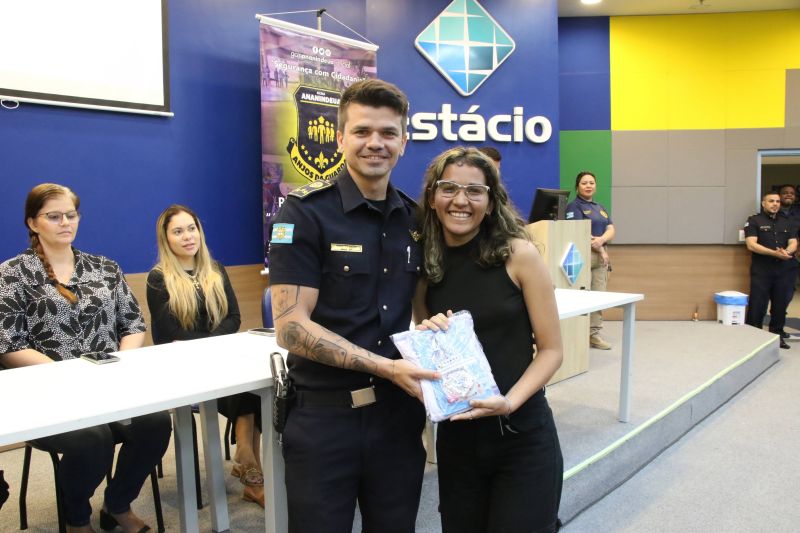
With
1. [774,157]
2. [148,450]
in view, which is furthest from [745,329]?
[148,450]

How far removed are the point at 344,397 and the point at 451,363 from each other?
27 centimetres

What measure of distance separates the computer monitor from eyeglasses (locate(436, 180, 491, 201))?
303 cm

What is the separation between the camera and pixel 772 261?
6473 mm

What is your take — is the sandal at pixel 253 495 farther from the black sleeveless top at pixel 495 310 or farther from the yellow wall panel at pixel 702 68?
the yellow wall panel at pixel 702 68

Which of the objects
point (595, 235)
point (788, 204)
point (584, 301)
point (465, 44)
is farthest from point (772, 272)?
point (584, 301)

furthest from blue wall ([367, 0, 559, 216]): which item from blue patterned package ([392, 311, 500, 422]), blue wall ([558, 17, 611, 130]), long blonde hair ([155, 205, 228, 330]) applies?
blue patterned package ([392, 311, 500, 422])

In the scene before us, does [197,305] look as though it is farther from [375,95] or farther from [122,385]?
[375,95]

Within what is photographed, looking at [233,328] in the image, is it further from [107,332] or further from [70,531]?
[70,531]

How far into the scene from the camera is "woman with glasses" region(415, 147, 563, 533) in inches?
59.2

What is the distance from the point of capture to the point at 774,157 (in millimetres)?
7402

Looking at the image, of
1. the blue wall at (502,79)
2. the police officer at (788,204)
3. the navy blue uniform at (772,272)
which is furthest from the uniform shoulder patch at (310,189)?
the police officer at (788,204)

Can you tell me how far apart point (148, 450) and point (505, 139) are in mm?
4670

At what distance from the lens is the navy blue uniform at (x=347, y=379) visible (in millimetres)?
1414

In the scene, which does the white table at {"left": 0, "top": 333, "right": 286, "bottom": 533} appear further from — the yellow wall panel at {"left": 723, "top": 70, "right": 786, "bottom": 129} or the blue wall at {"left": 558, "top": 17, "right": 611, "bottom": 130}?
the yellow wall panel at {"left": 723, "top": 70, "right": 786, "bottom": 129}
